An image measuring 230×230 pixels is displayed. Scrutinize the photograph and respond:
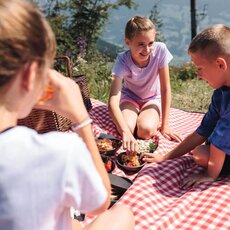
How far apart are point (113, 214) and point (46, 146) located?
692 millimetres

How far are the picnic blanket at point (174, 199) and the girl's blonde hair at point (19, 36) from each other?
4.56 ft

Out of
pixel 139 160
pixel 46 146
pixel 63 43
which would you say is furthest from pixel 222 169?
pixel 63 43

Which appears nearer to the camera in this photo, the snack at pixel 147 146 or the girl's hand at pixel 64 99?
the girl's hand at pixel 64 99

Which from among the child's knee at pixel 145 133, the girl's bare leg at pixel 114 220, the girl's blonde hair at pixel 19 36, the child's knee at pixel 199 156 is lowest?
the child's knee at pixel 145 133

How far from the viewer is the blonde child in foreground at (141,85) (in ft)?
10.8

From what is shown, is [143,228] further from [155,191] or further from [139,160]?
[139,160]

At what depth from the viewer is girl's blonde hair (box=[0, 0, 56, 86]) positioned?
3.36 feet

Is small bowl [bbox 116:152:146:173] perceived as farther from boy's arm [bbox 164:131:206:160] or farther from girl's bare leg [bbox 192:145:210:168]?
girl's bare leg [bbox 192:145:210:168]

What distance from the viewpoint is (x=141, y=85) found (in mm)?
3682

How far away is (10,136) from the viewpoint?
1.09 metres

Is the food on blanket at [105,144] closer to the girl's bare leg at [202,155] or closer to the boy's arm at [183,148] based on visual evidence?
A: the boy's arm at [183,148]

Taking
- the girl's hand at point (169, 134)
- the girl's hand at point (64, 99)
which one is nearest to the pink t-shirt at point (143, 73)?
the girl's hand at point (169, 134)

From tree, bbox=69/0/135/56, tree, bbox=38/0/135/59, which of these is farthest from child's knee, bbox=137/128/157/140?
tree, bbox=69/0/135/56

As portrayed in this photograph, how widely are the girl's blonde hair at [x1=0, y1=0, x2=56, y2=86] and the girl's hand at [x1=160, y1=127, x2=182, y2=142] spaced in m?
2.39
